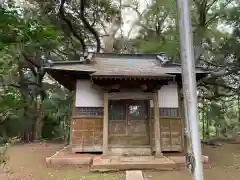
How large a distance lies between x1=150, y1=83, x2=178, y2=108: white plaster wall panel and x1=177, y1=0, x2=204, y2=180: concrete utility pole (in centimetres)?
667

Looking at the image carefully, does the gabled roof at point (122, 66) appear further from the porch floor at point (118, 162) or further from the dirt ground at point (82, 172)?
the dirt ground at point (82, 172)

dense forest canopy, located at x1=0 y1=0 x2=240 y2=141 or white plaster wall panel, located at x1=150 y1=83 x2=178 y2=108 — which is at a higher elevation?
dense forest canopy, located at x1=0 y1=0 x2=240 y2=141

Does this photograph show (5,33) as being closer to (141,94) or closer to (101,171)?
(101,171)

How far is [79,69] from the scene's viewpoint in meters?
9.18

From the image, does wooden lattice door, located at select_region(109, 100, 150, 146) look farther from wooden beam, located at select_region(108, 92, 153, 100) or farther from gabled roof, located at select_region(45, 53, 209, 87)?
gabled roof, located at select_region(45, 53, 209, 87)

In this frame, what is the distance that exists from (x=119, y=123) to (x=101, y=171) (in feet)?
7.84

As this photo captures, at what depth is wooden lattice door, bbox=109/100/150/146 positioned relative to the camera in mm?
9555

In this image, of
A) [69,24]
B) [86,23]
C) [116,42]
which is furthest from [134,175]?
[116,42]

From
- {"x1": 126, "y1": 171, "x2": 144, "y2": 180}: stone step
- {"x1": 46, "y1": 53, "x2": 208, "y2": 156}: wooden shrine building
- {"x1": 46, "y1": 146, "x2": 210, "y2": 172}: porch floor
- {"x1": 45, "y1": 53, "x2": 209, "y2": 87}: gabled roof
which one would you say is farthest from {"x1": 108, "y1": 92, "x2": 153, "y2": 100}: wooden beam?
{"x1": 126, "y1": 171, "x2": 144, "y2": 180}: stone step

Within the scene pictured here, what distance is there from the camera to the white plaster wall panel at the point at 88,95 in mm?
9695

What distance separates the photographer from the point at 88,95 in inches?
385

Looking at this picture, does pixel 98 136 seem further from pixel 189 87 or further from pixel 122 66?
pixel 189 87

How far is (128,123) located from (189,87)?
642cm

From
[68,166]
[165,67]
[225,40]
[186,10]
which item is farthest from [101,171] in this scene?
[225,40]
